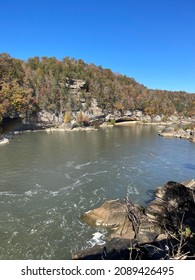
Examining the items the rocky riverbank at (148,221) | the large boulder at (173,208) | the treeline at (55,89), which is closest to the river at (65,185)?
the rocky riverbank at (148,221)

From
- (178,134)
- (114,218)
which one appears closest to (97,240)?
(114,218)

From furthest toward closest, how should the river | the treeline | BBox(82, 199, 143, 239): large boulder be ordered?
the treeline, BBox(82, 199, 143, 239): large boulder, the river

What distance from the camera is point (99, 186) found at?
32.3 meters

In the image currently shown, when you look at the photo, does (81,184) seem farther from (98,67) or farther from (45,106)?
(98,67)

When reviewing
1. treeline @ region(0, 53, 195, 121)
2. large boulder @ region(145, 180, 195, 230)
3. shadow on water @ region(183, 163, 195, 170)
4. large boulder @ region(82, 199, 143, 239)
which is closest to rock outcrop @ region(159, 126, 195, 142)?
shadow on water @ region(183, 163, 195, 170)

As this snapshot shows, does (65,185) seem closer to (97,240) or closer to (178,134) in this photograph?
(97,240)

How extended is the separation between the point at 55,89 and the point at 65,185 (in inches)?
3270

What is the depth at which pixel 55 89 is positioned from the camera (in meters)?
110

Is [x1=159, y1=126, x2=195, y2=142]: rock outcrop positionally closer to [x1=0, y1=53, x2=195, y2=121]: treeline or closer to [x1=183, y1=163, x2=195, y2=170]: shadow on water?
[x1=183, y1=163, x2=195, y2=170]: shadow on water

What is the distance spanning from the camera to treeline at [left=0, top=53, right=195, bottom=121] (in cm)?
8650

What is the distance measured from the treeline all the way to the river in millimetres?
32975
